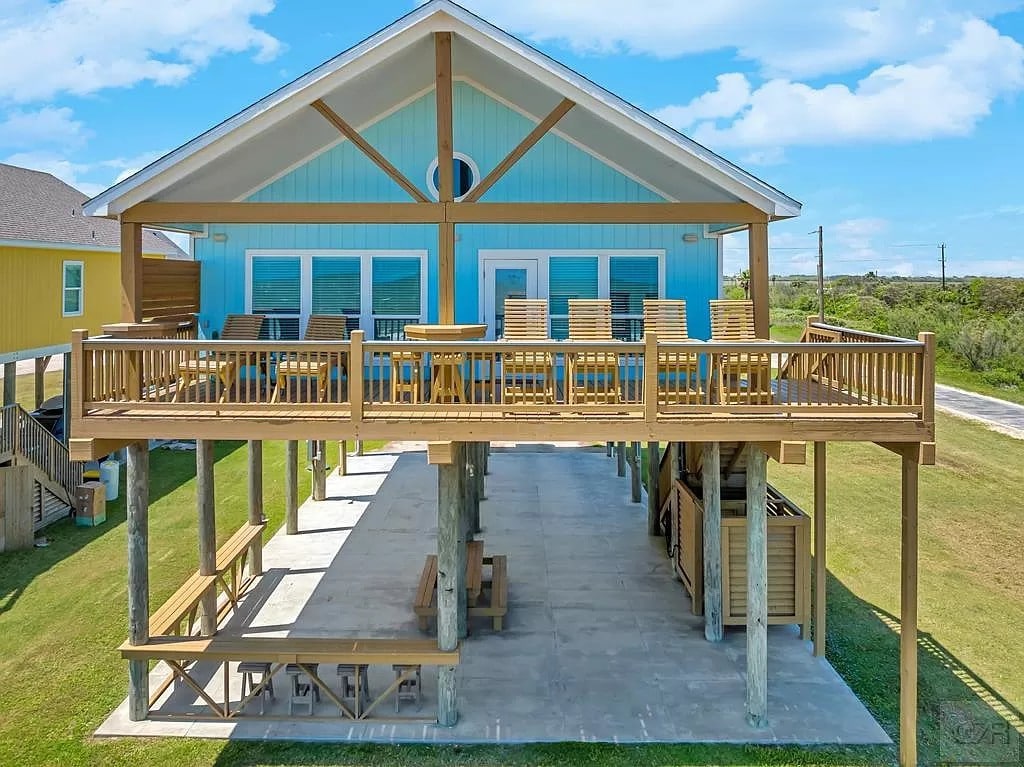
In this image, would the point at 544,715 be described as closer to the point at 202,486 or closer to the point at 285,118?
the point at 202,486

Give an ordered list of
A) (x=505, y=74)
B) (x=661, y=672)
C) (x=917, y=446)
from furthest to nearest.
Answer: (x=505, y=74) → (x=661, y=672) → (x=917, y=446)

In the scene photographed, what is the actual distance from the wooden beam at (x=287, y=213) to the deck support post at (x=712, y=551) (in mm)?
5256

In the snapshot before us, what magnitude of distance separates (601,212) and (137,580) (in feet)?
23.9

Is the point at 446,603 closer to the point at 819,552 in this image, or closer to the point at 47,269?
the point at 819,552

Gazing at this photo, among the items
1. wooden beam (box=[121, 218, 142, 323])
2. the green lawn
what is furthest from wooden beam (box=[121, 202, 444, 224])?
the green lawn

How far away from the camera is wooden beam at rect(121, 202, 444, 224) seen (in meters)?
9.58

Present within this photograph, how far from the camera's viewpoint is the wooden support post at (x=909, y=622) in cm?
841

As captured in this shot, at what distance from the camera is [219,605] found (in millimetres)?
12664

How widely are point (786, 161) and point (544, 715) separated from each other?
426 ft

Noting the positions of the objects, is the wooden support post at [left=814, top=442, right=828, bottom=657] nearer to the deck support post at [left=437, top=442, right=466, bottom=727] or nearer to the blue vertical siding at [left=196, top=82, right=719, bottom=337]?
the blue vertical siding at [left=196, top=82, right=719, bottom=337]

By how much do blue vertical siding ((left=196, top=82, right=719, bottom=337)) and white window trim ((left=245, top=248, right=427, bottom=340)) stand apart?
3.4 inches

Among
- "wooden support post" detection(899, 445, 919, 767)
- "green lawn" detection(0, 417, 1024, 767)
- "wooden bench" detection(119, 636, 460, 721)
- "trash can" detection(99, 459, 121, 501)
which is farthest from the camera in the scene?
"trash can" detection(99, 459, 121, 501)

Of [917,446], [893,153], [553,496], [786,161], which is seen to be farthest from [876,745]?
[893,153]

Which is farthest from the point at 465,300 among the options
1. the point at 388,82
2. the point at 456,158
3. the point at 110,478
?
the point at 110,478
